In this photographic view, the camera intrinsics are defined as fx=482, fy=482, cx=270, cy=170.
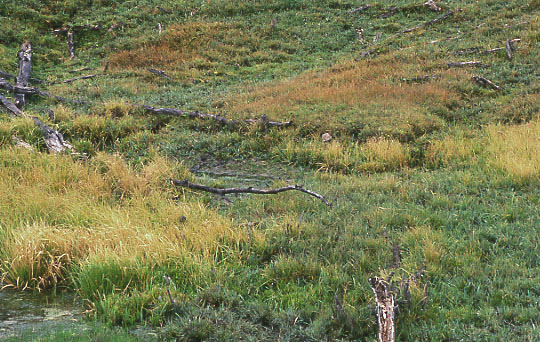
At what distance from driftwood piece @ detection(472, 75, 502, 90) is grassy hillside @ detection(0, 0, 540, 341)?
0.47ft

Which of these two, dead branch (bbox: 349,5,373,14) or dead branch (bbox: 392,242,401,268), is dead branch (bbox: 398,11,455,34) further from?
dead branch (bbox: 392,242,401,268)

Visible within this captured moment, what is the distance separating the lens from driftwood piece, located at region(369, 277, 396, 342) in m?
4.08

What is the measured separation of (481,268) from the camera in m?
5.22

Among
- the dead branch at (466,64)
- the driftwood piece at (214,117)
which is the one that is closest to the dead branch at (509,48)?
the dead branch at (466,64)

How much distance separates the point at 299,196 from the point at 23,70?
46.1ft

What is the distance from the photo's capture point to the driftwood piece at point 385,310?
4.08 meters

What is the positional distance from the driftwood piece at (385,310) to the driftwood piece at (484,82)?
10306 mm

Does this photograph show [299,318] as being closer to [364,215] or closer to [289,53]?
[364,215]

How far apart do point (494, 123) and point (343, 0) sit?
17737 millimetres

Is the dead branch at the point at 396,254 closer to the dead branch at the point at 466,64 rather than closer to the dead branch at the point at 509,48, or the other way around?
the dead branch at the point at 466,64

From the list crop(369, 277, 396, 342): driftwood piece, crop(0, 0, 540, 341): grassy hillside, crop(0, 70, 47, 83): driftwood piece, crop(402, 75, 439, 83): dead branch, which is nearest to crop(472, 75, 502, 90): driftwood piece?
crop(0, 0, 540, 341): grassy hillside

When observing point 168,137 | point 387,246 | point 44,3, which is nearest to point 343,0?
point 44,3

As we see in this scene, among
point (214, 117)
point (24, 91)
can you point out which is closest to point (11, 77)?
point (24, 91)

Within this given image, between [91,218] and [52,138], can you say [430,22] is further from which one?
[91,218]
